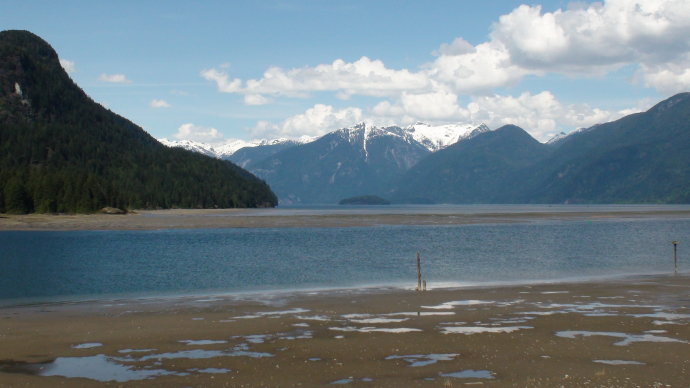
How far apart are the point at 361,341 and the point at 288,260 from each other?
45667mm

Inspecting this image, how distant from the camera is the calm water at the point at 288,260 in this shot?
2191 inches

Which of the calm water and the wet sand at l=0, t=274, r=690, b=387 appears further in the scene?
the calm water

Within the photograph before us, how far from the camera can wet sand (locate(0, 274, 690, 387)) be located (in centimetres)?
2309

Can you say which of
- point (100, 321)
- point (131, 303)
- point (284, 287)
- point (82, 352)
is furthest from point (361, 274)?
point (82, 352)

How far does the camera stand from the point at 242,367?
80.7 ft

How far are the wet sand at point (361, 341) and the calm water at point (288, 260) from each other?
11105 millimetres

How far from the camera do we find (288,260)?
74438 millimetres

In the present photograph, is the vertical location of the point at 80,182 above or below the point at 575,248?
above

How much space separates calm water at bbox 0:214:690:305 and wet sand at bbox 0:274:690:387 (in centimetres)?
1110

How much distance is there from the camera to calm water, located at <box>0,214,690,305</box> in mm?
55656

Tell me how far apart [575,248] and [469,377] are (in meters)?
69.8

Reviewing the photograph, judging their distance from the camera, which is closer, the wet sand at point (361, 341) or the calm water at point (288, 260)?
the wet sand at point (361, 341)

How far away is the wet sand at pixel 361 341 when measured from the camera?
23094 mm

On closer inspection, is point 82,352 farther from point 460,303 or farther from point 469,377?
point 460,303
